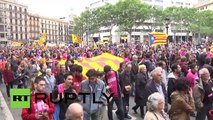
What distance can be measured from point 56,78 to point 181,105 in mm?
4422

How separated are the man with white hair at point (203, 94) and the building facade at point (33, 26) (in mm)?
94524

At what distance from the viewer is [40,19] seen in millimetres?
110188

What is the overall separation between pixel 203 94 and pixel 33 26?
99095mm

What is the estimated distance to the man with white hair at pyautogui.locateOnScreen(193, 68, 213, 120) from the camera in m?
5.72

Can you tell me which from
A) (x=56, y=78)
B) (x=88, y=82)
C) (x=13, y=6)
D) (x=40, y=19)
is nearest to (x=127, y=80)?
(x=56, y=78)

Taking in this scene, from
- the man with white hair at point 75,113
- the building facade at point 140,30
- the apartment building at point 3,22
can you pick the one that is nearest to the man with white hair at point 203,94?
the man with white hair at point 75,113

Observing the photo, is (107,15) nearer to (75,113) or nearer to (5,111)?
(5,111)

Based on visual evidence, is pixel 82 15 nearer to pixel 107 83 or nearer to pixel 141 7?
pixel 141 7

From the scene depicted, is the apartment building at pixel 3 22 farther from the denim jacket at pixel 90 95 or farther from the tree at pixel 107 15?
the denim jacket at pixel 90 95

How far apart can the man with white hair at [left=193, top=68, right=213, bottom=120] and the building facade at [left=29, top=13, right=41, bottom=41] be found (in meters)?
94.5

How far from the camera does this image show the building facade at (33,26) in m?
98.6

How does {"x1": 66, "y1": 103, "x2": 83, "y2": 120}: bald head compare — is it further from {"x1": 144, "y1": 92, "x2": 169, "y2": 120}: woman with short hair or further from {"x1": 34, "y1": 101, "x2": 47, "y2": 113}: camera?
{"x1": 34, "y1": 101, "x2": 47, "y2": 113}: camera

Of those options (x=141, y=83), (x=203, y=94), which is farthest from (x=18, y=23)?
(x=203, y=94)

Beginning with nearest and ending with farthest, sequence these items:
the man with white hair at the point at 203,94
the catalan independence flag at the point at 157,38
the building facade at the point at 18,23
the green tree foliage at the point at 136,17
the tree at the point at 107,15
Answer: the man with white hair at the point at 203,94
the catalan independence flag at the point at 157,38
the green tree foliage at the point at 136,17
the tree at the point at 107,15
the building facade at the point at 18,23
